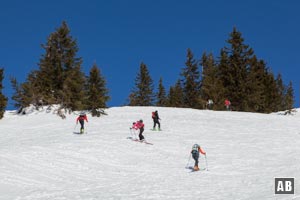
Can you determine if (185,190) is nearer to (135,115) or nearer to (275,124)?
(275,124)

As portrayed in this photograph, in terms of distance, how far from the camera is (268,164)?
21.5 m

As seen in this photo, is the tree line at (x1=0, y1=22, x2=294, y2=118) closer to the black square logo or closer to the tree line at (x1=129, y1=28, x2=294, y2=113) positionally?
the tree line at (x1=129, y1=28, x2=294, y2=113)

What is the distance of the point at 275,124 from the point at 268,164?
57.4 feet

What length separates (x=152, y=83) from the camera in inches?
3125

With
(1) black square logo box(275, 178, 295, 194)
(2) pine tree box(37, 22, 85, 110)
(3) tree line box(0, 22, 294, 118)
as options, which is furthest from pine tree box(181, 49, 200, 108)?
(1) black square logo box(275, 178, 295, 194)

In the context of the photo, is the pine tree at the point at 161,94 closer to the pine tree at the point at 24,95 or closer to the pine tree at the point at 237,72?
the pine tree at the point at 237,72

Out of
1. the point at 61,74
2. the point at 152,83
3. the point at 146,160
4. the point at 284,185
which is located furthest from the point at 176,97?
the point at 284,185

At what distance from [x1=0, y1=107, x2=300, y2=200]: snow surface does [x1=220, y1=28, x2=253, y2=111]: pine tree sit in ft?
63.0

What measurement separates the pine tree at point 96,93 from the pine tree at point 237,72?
69.8 ft

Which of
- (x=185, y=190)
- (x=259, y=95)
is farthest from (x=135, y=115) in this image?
(x=185, y=190)

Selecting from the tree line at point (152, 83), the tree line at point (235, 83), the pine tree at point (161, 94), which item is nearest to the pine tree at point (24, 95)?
the tree line at point (152, 83)

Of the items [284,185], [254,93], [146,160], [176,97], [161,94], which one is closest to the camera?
[284,185]

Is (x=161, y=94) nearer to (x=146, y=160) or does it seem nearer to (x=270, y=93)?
(x=270, y=93)

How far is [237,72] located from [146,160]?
3929 centimetres
